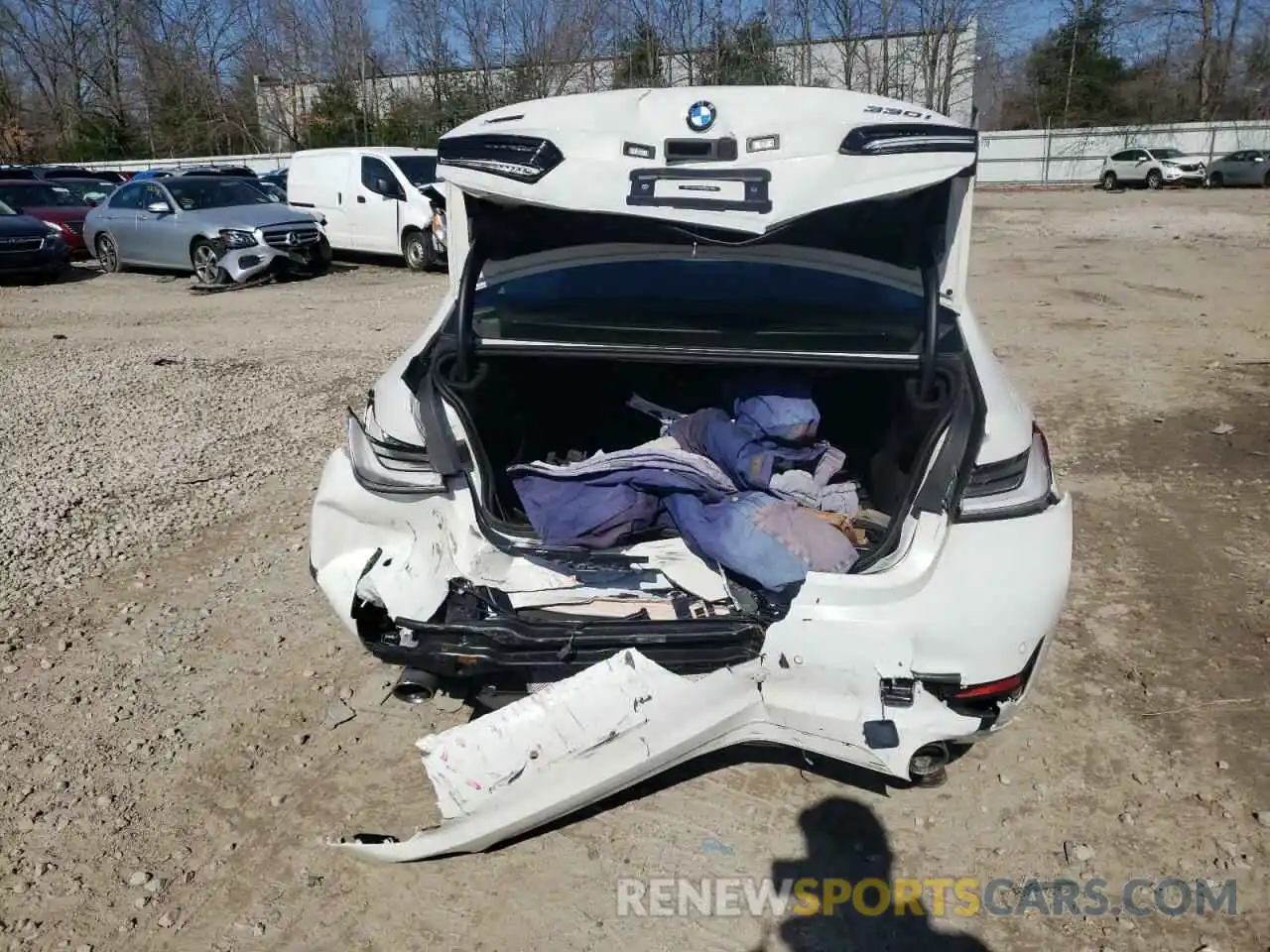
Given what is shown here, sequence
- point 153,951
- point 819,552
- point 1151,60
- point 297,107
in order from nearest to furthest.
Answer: point 153,951 < point 819,552 < point 297,107 < point 1151,60

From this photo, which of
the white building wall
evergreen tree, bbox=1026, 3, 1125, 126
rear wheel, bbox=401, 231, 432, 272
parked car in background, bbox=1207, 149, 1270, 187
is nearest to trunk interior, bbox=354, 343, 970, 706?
rear wheel, bbox=401, 231, 432, 272

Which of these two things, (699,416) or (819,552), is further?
(699,416)

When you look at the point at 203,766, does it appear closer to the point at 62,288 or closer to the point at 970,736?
the point at 970,736

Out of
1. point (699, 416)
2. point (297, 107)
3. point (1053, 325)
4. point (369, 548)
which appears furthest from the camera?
point (297, 107)

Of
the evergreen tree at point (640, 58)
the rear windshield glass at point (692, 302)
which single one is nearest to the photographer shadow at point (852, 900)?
the rear windshield glass at point (692, 302)

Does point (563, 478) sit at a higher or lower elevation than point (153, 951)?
higher

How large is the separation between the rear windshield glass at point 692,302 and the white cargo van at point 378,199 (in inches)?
468

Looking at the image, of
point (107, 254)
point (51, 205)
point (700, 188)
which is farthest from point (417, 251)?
point (700, 188)

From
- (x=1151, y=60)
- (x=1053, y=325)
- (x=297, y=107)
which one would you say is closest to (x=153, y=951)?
(x=1053, y=325)

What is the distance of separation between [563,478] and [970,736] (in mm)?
1434

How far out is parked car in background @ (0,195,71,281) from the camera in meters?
14.3

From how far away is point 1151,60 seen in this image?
48.2 meters

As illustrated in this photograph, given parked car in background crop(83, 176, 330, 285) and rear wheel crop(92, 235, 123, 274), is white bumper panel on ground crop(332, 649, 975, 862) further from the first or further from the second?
rear wheel crop(92, 235, 123, 274)

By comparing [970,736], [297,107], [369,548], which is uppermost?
[297,107]
